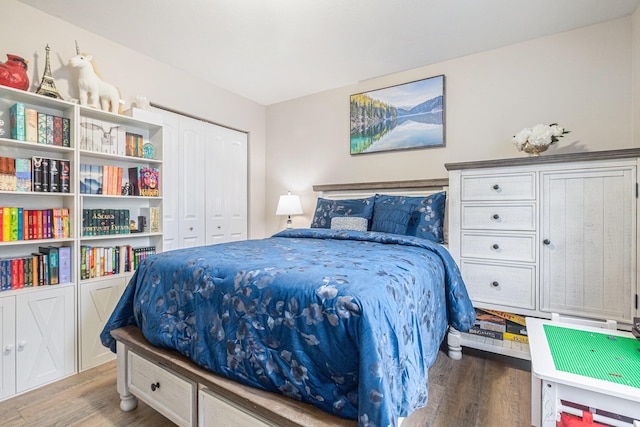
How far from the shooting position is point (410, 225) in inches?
94.3

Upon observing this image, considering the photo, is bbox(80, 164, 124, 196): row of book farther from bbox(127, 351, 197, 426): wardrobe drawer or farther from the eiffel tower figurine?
bbox(127, 351, 197, 426): wardrobe drawer

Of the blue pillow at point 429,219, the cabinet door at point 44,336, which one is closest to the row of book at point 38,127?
the cabinet door at point 44,336

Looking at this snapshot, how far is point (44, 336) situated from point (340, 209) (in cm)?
228

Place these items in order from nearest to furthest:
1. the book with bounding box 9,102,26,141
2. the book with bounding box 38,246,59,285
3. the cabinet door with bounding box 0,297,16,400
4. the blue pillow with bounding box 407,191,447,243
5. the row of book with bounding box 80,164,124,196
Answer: the cabinet door with bounding box 0,297,16,400 < the book with bounding box 9,102,26,141 < the book with bounding box 38,246,59,285 < the row of book with bounding box 80,164,124,196 < the blue pillow with bounding box 407,191,447,243

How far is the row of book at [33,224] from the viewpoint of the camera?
1.80m

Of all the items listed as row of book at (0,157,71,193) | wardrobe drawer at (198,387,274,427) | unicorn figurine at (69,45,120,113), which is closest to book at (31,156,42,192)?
row of book at (0,157,71,193)

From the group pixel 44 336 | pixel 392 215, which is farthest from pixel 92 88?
pixel 392 215

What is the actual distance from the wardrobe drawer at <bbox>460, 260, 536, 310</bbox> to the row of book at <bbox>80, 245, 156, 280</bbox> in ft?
8.20

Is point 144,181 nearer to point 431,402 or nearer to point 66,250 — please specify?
point 66,250

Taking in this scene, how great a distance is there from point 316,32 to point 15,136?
6.87 feet

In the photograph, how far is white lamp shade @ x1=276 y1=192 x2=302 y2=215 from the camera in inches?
132

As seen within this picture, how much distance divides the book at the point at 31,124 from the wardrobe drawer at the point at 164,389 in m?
1.48

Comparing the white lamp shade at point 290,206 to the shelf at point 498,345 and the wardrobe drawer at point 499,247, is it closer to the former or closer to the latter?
the wardrobe drawer at point 499,247

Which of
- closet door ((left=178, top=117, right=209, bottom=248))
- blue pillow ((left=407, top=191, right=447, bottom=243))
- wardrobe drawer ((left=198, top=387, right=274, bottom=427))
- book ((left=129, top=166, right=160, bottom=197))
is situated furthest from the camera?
closet door ((left=178, top=117, right=209, bottom=248))
